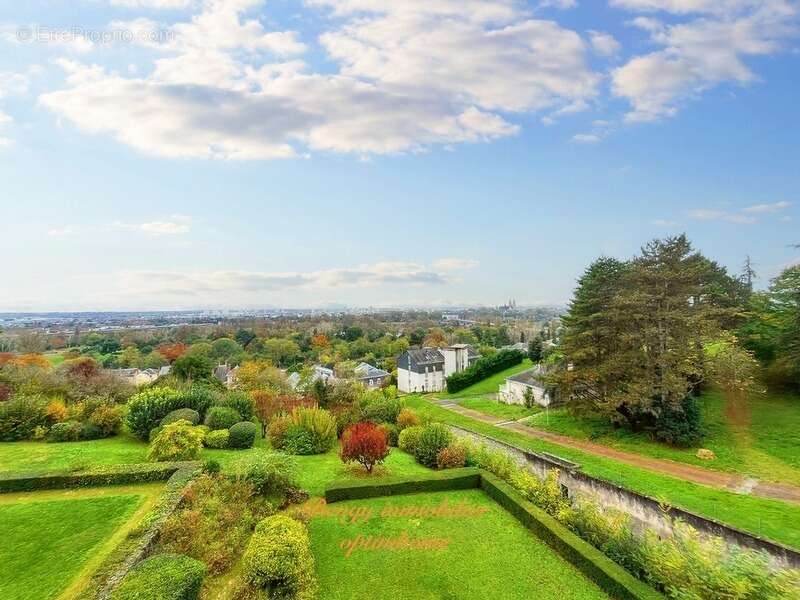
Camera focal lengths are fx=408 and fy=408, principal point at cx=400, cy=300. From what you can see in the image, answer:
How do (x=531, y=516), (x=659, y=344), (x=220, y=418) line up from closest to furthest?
(x=531, y=516) → (x=220, y=418) → (x=659, y=344)

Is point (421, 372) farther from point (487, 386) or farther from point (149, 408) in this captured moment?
point (149, 408)

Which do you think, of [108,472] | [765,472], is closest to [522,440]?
[765,472]

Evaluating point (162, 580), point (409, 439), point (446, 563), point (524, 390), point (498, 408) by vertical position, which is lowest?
point (498, 408)

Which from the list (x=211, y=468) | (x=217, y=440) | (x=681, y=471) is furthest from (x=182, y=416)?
(x=681, y=471)

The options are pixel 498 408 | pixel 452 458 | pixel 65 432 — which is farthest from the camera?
pixel 498 408

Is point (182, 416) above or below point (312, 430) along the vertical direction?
above

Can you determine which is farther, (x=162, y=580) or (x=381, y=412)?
(x=381, y=412)

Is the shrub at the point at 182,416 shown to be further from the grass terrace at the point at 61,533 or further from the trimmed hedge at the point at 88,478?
the grass terrace at the point at 61,533
